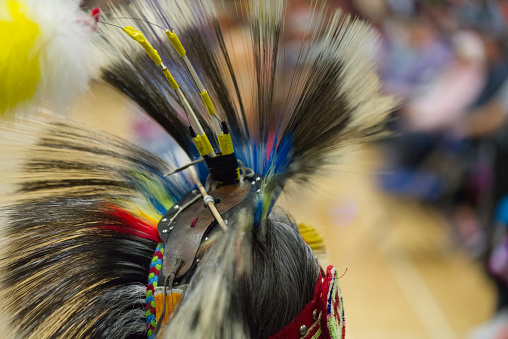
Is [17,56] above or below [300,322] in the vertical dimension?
above

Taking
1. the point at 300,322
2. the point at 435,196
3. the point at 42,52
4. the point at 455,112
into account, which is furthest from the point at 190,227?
the point at 435,196

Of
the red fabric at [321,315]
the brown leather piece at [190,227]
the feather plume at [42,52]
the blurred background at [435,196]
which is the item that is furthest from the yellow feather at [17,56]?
the blurred background at [435,196]

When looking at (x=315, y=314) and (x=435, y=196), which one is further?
(x=435, y=196)

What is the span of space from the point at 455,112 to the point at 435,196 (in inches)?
22.3

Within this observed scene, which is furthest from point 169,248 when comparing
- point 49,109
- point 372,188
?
point 372,188

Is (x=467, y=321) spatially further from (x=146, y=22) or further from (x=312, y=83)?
(x=146, y=22)

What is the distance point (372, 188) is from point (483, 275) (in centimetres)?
94

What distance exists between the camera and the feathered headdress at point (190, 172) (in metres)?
0.77

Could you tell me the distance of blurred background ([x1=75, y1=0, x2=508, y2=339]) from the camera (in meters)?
2.34

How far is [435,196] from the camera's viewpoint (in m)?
2.95

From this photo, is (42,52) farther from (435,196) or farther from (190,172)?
(435,196)

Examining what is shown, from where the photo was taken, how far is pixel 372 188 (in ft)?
10.7

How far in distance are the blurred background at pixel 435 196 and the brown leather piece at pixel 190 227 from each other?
1.39 meters

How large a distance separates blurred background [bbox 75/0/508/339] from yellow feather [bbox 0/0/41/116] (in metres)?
1.60
